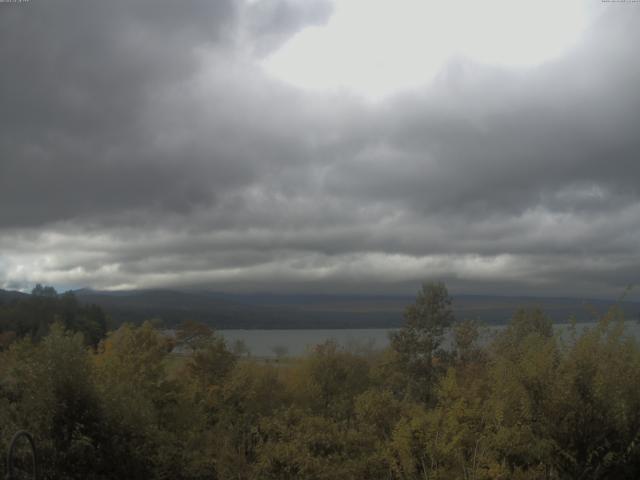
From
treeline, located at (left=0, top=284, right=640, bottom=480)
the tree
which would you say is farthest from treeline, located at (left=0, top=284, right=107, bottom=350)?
treeline, located at (left=0, top=284, right=640, bottom=480)

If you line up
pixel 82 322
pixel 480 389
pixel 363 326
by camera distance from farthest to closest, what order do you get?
pixel 363 326
pixel 82 322
pixel 480 389

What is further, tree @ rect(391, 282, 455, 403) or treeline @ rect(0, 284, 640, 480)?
tree @ rect(391, 282, 455, 403)

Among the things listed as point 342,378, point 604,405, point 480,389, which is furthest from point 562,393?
point 342,378

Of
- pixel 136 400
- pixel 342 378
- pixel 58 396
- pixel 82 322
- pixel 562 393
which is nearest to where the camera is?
pixel 58 396

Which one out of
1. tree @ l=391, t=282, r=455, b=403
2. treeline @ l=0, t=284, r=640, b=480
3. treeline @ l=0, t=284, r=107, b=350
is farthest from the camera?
treeline @ l=0, t=284, r=107, b=350

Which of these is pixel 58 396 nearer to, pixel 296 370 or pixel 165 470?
pixel 165 470

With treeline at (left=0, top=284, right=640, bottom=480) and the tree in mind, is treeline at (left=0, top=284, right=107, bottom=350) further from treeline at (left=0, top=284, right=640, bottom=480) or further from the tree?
treeline at (left=0, top=284, right=640, bottom=480)

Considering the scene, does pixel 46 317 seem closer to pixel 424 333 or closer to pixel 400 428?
pixel 424 333

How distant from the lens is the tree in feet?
138

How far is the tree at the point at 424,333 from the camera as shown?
42.1 m

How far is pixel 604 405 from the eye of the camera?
513 inches

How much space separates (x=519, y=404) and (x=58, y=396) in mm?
9520

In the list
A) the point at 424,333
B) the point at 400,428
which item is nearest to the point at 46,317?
the point at 424,333

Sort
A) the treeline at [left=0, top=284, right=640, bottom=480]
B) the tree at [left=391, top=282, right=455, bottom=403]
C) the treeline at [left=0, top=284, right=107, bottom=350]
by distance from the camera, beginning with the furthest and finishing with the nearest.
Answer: the treeline at [left=0, top=284, right=107, bottom=350] < the tree at [left=391, top=282, right=455, bottom=403] < the treeline at [left=0, top=284, right=640, bottom=480]
